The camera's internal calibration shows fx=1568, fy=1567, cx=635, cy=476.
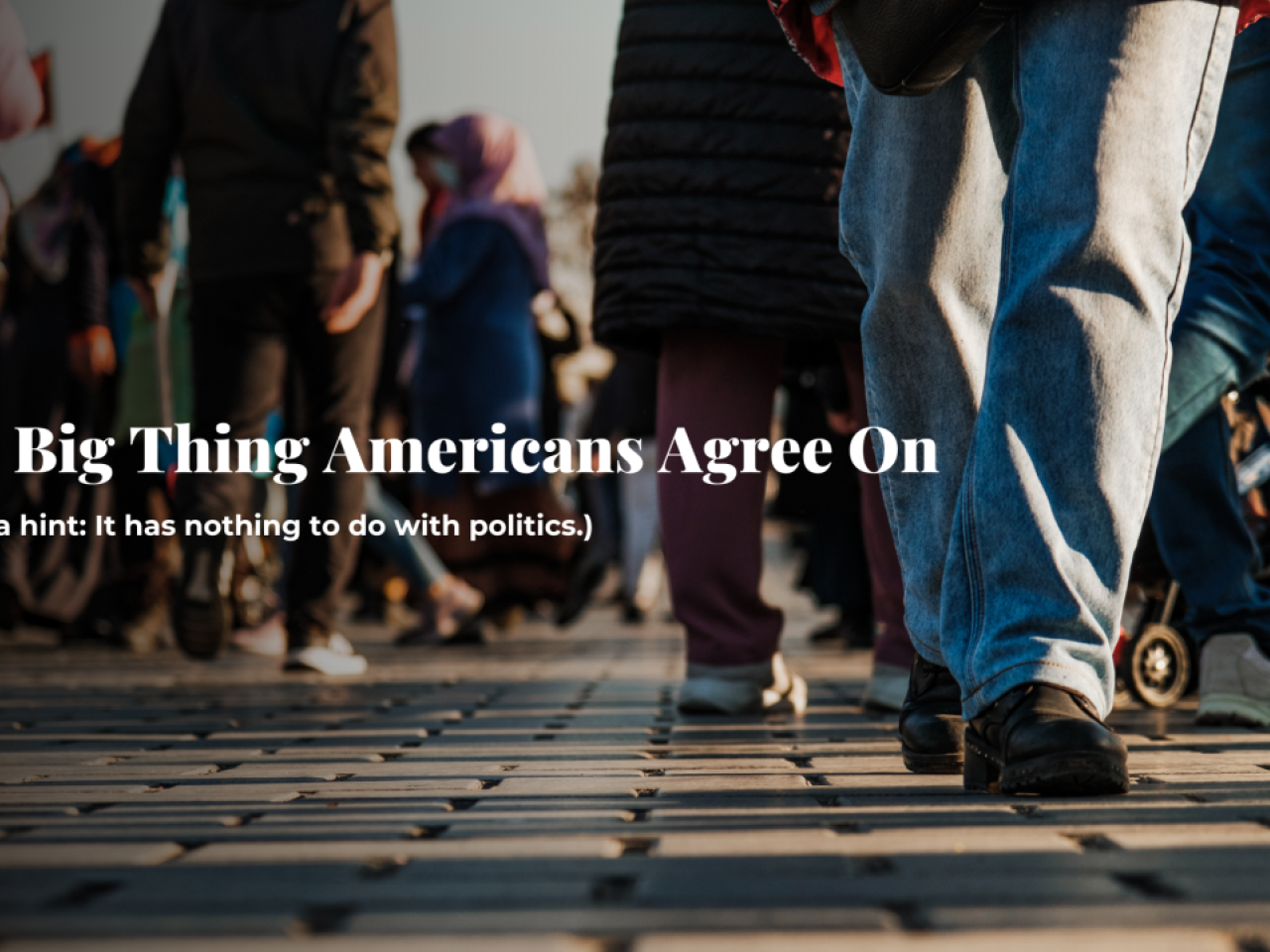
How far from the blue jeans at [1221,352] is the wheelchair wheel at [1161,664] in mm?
225

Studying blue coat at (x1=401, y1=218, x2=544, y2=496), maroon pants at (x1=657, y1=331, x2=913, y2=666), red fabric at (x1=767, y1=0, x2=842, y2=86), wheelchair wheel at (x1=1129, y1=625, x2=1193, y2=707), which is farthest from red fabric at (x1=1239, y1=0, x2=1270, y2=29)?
blue coat at (x1=401, y1=218, x2=544, y2=496)

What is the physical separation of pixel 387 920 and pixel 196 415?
406 centimetres

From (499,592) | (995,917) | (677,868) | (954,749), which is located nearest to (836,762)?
(954,749)

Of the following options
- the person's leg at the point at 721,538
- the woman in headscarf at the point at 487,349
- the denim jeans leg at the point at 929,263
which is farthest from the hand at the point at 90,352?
the denim jeans leg at the point at 929,263

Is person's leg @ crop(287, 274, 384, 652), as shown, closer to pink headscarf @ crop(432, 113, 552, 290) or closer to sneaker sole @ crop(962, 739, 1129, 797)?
pink headscarf @ crop(432, 113, 552, 290)

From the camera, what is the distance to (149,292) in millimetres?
5703

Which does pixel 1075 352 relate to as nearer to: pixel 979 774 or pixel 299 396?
pixel 979 774

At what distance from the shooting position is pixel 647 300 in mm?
3652

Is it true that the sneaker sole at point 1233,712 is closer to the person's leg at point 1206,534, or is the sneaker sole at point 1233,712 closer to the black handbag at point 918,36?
the person's leg at point 1206,534

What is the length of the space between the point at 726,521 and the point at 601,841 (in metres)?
1.88

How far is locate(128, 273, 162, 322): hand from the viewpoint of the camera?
18.5 feet

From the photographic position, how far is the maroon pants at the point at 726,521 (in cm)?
358

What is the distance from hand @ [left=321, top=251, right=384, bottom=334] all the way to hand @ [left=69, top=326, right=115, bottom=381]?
2.52 m

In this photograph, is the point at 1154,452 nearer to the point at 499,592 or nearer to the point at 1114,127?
the point at 1114,127
